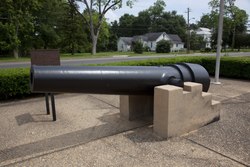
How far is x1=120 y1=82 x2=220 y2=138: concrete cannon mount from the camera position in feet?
12.7

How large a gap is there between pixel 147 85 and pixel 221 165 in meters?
1.61

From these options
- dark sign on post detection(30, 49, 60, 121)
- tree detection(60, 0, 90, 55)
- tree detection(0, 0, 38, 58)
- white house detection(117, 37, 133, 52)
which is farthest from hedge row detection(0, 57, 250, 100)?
white house detection(117, 37, 133, 52)

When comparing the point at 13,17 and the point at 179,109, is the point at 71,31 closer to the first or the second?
the point at 13,17

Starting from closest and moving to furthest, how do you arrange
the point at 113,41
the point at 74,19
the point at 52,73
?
1. the point at 52,73
2. the point at 74,19
3. the point at 113,41

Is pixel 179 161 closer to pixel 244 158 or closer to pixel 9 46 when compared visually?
pixel 244 158

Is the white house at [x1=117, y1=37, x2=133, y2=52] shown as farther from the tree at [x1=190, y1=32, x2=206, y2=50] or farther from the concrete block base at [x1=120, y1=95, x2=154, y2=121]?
the concrete block base at [x1=120, y1=95, x2=154, y2=121]

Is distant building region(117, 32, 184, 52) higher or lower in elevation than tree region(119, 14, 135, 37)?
lower

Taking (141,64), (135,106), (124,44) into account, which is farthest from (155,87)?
(124,44)

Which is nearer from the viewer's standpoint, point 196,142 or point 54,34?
point 196,142

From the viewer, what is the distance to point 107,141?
3.91 metres

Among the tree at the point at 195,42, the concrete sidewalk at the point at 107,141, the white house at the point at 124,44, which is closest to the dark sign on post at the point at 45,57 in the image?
the concrete sidewalk at the point at 107,141

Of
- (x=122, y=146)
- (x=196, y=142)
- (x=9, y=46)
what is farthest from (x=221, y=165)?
(x=9, y=46)

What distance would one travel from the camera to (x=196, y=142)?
3855 mm

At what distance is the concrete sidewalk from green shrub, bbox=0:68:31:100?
82cm
